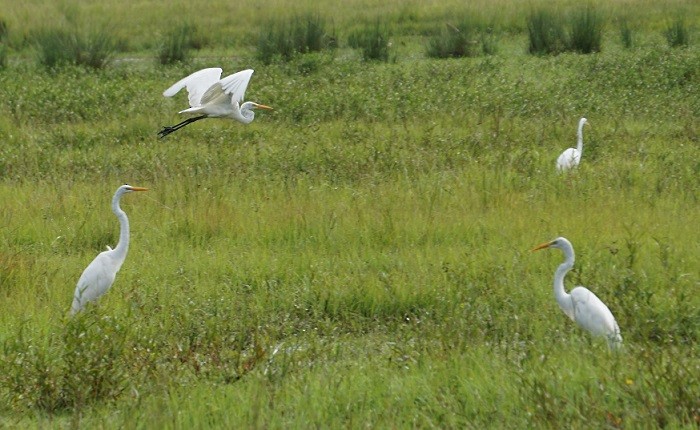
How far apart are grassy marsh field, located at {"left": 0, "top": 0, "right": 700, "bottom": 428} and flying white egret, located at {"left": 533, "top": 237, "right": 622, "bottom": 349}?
0.08 meters

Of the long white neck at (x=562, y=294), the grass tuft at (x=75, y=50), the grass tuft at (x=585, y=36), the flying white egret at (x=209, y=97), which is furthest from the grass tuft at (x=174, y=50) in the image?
the long white neck at (x=562, y=294)

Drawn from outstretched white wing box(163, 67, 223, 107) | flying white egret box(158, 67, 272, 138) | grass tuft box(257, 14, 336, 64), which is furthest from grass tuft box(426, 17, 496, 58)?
outstretched white wing box(163, 67, 223, 107)

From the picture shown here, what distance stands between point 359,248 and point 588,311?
6.57 feet

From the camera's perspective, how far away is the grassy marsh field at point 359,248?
3928 millimetres

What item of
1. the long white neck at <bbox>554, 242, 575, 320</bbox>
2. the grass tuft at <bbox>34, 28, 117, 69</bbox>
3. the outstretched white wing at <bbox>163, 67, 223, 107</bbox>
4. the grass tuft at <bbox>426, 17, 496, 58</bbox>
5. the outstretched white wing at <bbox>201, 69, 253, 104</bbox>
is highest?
the outstretched white wing at <bbox>201, 69, 253, 104</bbox>

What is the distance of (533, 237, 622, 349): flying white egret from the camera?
14.6 feet

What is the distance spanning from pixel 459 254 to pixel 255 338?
1819 millimetres

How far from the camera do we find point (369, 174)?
8.12 metres

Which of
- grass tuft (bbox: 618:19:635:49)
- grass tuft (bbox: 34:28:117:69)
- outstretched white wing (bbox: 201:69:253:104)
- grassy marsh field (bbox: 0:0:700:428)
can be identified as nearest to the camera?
grassy marsh field (bbox: 0:0:700:428)

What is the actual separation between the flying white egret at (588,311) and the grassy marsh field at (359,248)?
0.08 meters

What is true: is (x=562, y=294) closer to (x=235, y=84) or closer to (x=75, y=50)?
(x=235, y=84)

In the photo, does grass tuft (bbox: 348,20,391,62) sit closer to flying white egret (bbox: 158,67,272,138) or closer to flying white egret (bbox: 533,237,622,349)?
flying white egret (bbox: 158,67,272,138)

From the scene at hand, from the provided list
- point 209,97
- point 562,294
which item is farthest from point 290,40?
point 562,294

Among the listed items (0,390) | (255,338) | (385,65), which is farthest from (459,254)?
(385,65)
